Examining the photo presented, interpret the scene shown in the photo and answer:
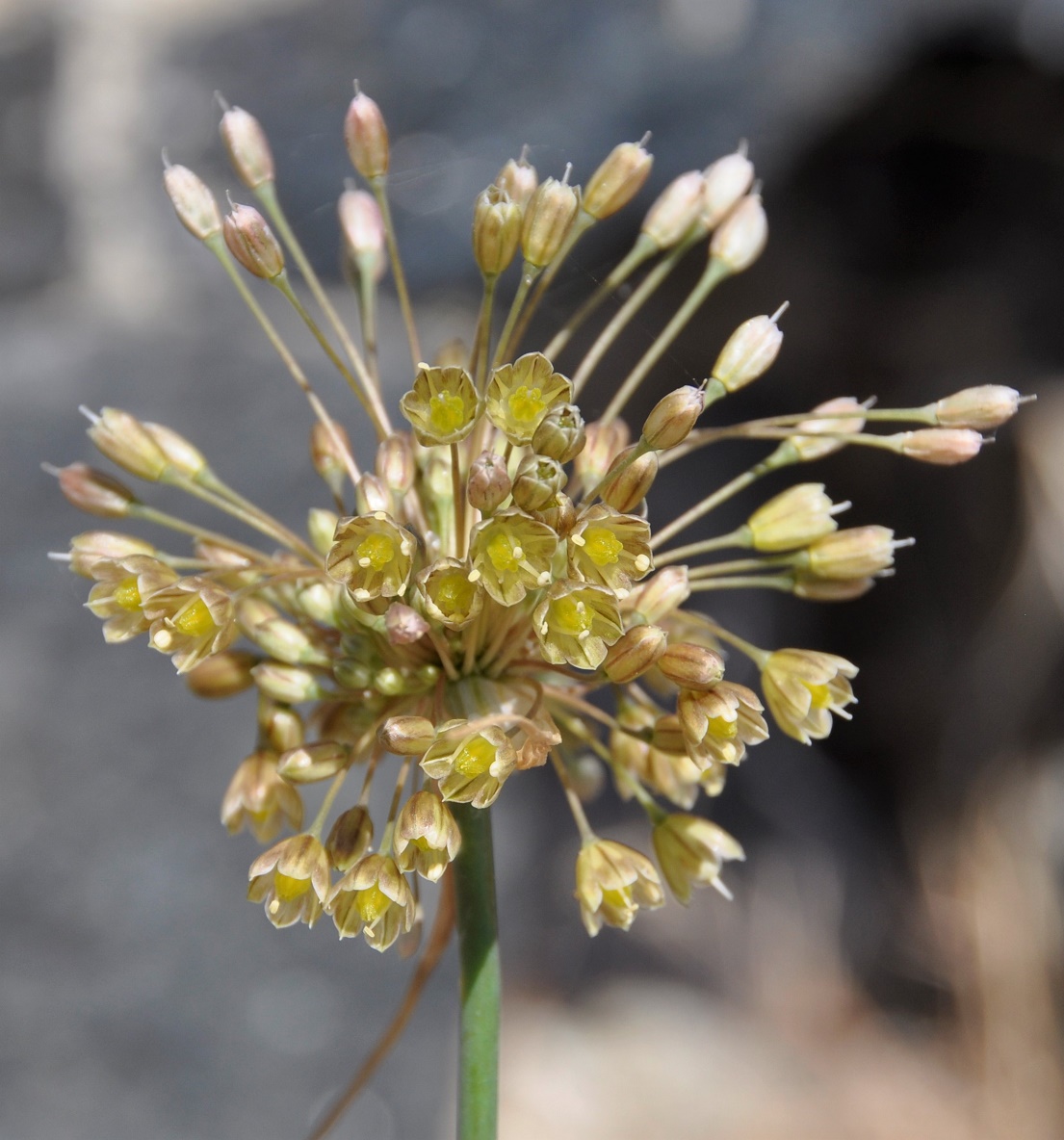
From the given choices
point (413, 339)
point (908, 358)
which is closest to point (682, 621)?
point (413, 339)

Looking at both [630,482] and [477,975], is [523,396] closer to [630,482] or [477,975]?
[630,482]

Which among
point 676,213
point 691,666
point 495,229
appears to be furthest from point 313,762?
point 676,213

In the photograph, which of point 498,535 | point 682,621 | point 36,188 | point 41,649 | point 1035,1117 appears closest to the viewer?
point 498,535

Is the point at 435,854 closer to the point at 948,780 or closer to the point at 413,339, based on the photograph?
the point at 413,339

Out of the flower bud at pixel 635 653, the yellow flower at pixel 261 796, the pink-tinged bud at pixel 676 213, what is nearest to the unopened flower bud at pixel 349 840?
the yellow flower at pixel 261 796

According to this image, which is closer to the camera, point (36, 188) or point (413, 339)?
point (413, 339)

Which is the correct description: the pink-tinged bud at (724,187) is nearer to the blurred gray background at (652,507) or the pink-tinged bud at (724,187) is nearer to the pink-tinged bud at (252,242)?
the pink-tinged bud at (252,242)

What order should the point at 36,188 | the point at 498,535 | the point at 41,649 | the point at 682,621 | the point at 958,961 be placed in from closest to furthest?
1. the point at 498,535
2. the point at 682,621
3. the point at 41,649
4. the point at 36,188
5. the point at 958,961
